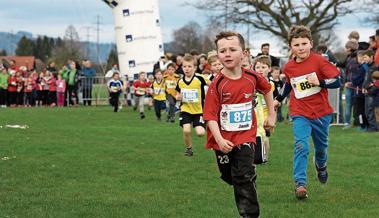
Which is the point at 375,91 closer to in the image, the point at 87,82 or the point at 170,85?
the point at 170,85

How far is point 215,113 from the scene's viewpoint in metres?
6.71

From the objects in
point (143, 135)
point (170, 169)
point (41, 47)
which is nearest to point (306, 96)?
point (170, 169)

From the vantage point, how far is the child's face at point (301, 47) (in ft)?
27.8

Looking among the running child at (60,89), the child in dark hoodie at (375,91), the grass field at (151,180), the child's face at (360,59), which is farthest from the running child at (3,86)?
the child in dark hoodie at (375,91)

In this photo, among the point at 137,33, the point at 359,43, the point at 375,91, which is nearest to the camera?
the point at 375,91

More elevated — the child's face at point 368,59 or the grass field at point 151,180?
the child's face at point 368,59

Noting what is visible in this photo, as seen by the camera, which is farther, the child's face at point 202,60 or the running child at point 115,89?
the running child at point 115,89

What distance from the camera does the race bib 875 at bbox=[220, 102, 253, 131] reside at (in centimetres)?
676

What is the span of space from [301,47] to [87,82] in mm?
28321

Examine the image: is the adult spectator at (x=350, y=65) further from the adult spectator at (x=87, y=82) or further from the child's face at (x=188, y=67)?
the adult spectator at (x=87, y=82)

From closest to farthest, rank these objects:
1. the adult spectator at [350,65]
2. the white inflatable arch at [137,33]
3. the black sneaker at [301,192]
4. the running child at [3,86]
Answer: the black sneaker at [301,192] < the adult spectator at [350,65] < the running child at [3,86] < the white inflatable arch at [137,33]

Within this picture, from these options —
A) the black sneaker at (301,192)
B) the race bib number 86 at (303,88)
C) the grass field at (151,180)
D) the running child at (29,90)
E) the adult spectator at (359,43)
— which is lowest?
the grass field at (151,180)

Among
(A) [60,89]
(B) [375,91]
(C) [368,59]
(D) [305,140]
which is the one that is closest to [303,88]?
(D) [305,140]

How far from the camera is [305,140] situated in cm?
845
